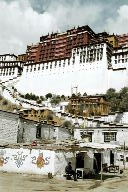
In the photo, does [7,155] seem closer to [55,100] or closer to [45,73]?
[55,100]

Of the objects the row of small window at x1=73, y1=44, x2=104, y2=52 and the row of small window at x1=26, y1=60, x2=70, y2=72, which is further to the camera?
the row of small window at x1=26, y1=60, x2=70, y2=72

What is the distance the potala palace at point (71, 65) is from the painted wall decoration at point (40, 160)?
58.7m

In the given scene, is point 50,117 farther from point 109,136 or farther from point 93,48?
point 93,48

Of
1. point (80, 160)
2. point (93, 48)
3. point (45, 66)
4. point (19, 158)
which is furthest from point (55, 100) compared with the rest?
point (19, 158)

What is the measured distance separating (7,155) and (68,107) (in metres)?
45.7

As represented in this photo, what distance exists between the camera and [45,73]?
95188mm

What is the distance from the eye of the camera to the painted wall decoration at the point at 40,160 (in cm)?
2510

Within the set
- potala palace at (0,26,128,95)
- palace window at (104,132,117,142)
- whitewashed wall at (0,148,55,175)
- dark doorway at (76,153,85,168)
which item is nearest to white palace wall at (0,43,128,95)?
potala palace at (0,26,128,95)

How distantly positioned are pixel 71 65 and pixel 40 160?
67161 millimetres

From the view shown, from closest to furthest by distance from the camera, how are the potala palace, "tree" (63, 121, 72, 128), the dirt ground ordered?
1. the dirt ground
2. "tree" (63, 121, 72, 128)
3. the potala palace

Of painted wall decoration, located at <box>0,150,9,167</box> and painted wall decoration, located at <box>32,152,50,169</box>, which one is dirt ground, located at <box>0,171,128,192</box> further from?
painted wall decoration, located at <box>0,150,9,167</box>

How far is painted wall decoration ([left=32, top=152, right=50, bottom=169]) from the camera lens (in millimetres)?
25100

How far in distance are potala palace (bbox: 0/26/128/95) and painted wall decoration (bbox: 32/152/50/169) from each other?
58.7 metres

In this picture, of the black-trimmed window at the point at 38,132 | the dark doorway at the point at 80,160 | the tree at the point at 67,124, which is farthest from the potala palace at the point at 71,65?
the dark doorway at the point at 80,160
